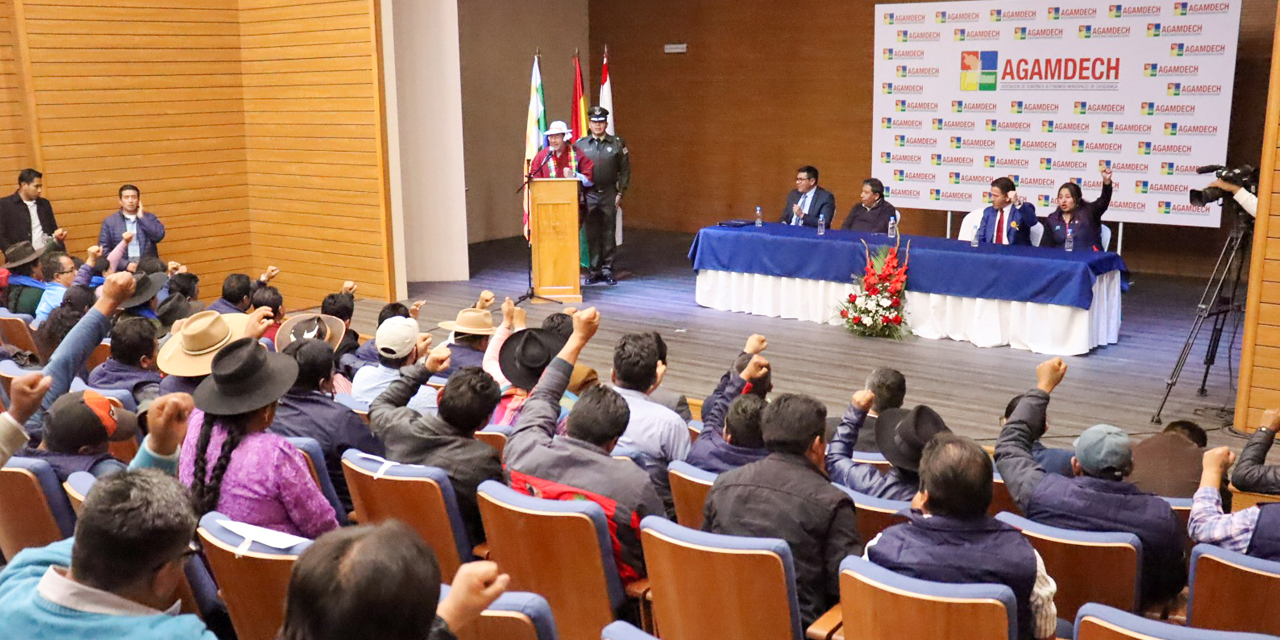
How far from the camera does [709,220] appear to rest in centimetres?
1455

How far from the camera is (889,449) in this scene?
11.8ft

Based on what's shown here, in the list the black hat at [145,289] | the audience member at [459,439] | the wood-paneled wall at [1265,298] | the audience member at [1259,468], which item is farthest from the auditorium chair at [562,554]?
the wood-paneled wall at [1265,298]

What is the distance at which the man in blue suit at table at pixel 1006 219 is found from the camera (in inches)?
350

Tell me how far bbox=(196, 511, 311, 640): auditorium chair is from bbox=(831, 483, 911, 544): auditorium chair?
5.08 feet

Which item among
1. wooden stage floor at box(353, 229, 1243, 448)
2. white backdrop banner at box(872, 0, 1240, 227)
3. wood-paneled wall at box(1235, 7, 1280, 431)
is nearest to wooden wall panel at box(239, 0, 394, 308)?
wooden stage floor at box(353, 229, 1243, 448)

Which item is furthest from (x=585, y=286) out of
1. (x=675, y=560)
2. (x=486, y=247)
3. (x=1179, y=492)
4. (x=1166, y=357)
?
(x=675, y=560)

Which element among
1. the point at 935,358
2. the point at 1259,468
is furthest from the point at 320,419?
the point at 935,358

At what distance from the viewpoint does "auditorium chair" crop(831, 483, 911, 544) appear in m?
3.25

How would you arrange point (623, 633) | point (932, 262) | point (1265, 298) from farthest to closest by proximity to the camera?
point (932, 262) < point (1265, 298) < point (623, 633)

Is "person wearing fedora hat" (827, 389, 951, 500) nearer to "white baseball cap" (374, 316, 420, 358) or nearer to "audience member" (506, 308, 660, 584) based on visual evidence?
"audience member" (506, 308, 660, 584)

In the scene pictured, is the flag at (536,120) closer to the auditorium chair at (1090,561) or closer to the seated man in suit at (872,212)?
the seated man in suit at (872,212)

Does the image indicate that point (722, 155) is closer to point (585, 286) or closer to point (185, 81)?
point (585, 286)

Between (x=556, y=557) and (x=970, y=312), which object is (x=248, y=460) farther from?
(x=970, y=312)

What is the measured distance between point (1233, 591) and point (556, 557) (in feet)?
5.53
